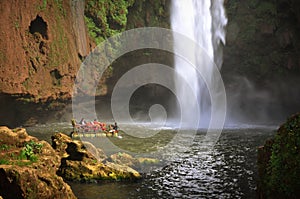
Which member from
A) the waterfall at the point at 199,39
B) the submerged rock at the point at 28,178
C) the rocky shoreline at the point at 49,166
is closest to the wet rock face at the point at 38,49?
the waterfall at the point at 199,39

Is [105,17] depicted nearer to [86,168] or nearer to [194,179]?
[86,168]

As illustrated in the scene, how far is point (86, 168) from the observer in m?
15.2

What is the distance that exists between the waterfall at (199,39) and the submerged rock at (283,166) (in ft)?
102

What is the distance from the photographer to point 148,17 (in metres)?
42.9

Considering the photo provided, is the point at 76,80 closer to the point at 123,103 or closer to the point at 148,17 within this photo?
the point at 123,103

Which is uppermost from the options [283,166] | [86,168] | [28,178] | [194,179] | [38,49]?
[38,49]

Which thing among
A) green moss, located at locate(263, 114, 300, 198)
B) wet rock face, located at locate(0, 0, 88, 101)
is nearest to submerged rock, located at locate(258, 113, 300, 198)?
green moss, located at locate(263, 114, 300, 198)

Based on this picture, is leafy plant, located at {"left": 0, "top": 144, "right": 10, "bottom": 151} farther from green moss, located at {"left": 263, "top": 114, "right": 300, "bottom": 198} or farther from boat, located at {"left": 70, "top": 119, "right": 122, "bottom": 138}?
boat, located at {"left": 70, "top": 119, "right": 122, "bottom": 138}

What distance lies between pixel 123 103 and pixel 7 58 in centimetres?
1943

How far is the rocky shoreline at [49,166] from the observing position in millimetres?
10117

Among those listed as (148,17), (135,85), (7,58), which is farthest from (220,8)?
(7,58)

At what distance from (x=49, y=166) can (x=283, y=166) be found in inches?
342

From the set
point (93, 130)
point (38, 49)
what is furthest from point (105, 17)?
point (93, 130)

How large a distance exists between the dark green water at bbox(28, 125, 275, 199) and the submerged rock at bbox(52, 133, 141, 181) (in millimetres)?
506
